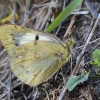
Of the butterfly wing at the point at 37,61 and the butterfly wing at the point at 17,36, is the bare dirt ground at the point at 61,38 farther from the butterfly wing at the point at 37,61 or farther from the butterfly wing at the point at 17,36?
the butterfly wing at the point at 17,36

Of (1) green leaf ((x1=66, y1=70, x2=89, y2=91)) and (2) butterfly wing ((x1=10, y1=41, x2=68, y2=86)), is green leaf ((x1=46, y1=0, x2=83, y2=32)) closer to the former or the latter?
(2) butterfly wing ((x1=10, y1=41, x2=68, y2=86))

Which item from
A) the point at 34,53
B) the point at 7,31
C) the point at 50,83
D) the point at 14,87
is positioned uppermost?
the point at 7,31

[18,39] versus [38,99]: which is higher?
[18,39]

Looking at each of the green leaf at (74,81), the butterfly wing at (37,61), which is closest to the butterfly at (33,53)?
the butterfly wing at (37,61)

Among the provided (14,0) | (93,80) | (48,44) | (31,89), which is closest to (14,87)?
(31,89)

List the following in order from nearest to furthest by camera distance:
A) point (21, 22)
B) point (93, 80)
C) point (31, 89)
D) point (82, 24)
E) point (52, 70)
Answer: point (93, 80)
point (52, 70)
point (31, 89)
point (82, 24)
point (21, 22)

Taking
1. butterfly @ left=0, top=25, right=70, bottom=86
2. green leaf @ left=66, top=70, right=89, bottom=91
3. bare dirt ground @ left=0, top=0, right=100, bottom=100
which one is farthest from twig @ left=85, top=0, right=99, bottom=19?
green leaf @ left=66, top=70, right=89, bottom=91

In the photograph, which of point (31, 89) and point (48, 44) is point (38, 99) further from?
point (48, 44)
